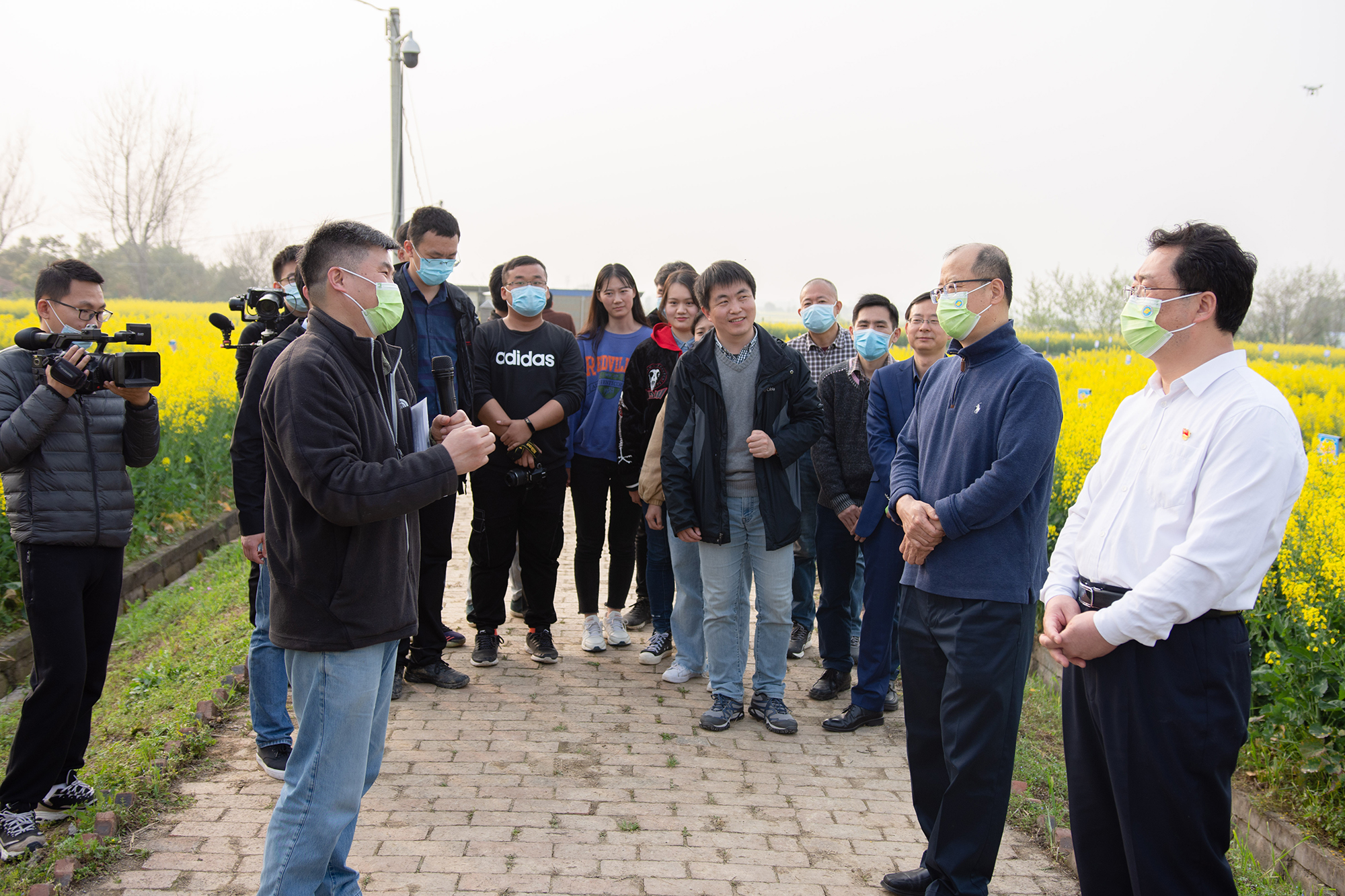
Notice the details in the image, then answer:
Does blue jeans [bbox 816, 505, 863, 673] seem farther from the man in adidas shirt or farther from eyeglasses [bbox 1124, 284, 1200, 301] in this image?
eyeglasses [bbox 1124, 284, 1200, 301]

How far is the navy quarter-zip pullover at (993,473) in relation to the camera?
305 cm

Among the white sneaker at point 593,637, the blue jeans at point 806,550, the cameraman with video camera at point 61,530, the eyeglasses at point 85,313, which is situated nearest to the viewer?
the cameraman with video camera at point 61,530

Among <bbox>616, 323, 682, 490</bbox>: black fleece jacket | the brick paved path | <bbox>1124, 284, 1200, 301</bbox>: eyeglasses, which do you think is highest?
<bbox>1124, 284, 1200, 301</bbox>: eyeglasses

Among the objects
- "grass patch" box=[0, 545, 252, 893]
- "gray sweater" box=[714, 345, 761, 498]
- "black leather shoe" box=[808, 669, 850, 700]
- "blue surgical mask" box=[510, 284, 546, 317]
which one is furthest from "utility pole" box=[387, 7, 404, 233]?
"black leather shoe" box=[808, 669, 850, 700]

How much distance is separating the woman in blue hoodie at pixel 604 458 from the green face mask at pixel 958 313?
2.83 meters

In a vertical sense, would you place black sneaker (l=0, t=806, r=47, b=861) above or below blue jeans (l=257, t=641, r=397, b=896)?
below

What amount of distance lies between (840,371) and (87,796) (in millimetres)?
4090

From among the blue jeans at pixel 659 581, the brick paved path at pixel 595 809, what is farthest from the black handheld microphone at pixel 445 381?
the blue jeans at pixel 659 581

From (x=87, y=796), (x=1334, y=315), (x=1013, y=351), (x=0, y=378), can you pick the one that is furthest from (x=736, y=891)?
(x=1334, y=315)

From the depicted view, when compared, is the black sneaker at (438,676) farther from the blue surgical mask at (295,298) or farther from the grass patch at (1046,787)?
the grass patch at (1046,787)

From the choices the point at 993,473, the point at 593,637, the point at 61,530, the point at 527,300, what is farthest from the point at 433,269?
the point at 993,473

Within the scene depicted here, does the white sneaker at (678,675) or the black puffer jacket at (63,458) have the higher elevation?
the black puffer jacket at (63,458)

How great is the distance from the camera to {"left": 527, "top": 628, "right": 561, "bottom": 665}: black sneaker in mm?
5535

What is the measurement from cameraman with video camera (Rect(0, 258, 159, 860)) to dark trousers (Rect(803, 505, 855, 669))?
3.43 meters
